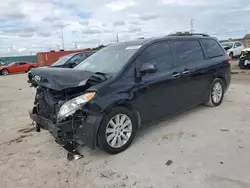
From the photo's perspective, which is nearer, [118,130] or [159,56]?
[118,130]


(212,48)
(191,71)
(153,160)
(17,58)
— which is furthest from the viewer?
(17,58)

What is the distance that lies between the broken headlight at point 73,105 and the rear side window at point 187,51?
2.06m

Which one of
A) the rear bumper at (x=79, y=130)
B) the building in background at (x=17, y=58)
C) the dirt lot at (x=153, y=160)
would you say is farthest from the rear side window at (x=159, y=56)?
the building in background at (x=17, y=58)

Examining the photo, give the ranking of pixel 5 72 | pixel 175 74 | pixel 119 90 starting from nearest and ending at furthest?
pixel 119 90 < pixel 175 74 < pixel 5 72

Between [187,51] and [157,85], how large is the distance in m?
1.22

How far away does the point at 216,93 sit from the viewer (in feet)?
17.8

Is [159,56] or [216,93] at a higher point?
[159,56]

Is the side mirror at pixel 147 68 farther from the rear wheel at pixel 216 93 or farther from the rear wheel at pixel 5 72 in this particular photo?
the rear wheel at pixel 5 72

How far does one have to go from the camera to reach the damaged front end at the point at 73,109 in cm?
312

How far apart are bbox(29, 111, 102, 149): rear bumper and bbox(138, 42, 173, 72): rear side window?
4.23 ft

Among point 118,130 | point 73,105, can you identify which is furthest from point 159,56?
point 73,105

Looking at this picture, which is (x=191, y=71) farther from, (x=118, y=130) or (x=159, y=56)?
(x=118, y=130)

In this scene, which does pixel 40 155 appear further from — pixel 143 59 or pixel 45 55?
pixel 45 55

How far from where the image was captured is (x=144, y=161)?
10.5ft
